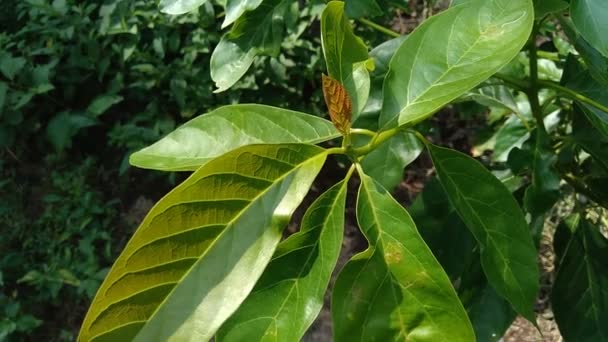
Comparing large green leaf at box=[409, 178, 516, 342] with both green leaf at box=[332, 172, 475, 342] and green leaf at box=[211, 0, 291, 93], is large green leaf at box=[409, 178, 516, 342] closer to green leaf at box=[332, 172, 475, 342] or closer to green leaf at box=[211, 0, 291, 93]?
green leaf at box=[211, 0, 291, 93]

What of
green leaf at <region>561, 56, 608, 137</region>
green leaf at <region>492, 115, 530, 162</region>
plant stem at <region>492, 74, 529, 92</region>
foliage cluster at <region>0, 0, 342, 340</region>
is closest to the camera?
green leaf at <region>561, 56, 608, 137</region>

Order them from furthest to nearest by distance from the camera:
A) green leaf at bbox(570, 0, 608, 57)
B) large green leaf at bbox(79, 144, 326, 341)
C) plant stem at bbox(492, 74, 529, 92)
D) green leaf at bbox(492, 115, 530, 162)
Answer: green leaf at bbox(492, 115, 530, 162) → plant stem at bbox(492, 74, 529, 92) → green leaf at bbox(570, 0, 608, 57) → large green leaf at bbox(79, 144, 326, 341)

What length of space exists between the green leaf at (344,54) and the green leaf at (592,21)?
268 mm

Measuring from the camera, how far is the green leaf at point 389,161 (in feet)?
3.53

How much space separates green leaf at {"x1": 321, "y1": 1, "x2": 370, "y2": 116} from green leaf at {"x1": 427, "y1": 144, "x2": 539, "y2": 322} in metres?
0.12

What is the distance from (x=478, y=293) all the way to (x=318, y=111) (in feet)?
4.76

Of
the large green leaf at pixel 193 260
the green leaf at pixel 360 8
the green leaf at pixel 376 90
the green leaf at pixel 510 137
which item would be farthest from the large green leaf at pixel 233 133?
the green leaf at pixel 510 137

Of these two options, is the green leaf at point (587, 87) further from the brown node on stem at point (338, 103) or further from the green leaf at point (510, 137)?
the green leaf at point (510, 137)

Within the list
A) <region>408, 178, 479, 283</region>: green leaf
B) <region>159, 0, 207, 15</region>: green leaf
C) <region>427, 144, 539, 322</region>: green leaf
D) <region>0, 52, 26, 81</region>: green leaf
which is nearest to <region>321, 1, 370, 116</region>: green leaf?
<region>427, 144, 539, 322</region>: green leaf

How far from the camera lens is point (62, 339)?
2432 mm

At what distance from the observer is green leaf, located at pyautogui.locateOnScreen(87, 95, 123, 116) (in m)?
2.61

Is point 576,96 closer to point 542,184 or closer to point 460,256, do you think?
point 542,184

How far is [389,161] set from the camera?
1.08 meters

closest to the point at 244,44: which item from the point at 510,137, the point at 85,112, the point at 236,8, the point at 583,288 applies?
the point at 236,8
